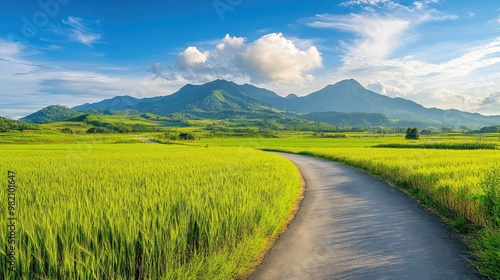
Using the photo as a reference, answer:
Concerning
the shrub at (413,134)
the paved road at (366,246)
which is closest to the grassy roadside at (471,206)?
the paved road at (366,246)

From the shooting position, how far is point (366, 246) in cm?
A: 695

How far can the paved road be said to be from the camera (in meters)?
5.69

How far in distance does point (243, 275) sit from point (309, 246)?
6.78 feet

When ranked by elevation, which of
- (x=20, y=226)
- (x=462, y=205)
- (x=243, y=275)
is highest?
(x=20, y=226)

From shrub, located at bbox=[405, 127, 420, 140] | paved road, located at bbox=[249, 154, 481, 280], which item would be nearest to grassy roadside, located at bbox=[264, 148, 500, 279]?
paved road, located at bbox=[249, 154, 481, 280]

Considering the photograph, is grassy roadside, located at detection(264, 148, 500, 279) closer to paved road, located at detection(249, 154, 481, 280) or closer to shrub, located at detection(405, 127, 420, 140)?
paved road, located at detection(249, 154, 481, 280)

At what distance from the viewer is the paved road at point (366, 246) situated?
5.69 metres

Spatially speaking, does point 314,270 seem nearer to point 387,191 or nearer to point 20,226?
point 20,226

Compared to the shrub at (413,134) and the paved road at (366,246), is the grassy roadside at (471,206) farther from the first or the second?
the shrub at (413,134)

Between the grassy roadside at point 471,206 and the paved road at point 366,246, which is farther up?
the grassy roadside at point 471,206

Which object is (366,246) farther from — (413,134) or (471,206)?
(413,134)

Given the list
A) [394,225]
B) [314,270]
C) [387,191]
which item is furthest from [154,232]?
[387,191]

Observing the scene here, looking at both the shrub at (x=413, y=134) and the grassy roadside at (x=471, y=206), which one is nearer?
the grassy roadside at (x=471, y=206)

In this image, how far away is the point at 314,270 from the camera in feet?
19.0
